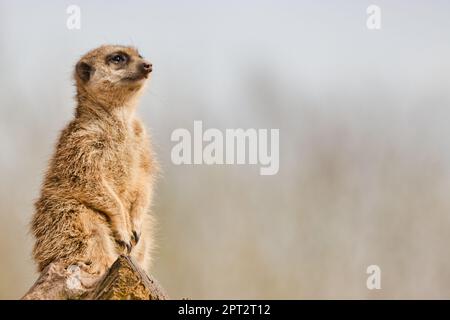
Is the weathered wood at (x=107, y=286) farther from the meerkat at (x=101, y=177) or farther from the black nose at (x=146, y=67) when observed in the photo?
the black nose at (x=146, y=67)

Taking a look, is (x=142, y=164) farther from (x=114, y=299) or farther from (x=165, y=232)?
(x=165, y=232)

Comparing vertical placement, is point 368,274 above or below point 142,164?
below

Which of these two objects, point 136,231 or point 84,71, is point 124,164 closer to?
point 136,231

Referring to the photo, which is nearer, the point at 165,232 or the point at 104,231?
the point at 104,231

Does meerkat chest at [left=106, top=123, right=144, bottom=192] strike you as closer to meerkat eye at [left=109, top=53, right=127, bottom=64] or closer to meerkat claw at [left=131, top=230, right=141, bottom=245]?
meerkat claw at [left=131, top=230, right=141, bottom=245]

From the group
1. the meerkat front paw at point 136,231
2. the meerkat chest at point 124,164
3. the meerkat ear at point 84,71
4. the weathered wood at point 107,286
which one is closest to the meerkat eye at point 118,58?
the meerkat ear at point 84,71

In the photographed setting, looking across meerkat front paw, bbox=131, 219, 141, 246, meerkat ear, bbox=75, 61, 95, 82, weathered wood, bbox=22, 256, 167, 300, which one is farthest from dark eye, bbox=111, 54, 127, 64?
weathered wood, bbox=22, 256, 167, 300

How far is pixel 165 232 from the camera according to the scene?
26.0ft

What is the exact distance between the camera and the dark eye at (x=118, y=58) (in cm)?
538

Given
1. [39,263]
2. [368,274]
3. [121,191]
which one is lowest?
[368,274]

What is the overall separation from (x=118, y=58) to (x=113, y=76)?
0.16 meters
